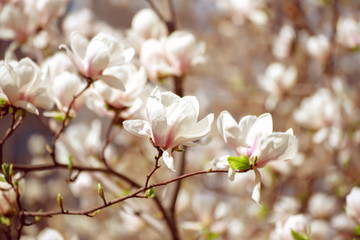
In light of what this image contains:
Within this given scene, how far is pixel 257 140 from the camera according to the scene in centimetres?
54

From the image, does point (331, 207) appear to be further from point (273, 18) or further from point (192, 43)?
point (192, 43)

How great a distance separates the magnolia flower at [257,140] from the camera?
1.68ft

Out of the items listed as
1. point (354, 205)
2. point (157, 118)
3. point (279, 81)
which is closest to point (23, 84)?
point (157, 118)

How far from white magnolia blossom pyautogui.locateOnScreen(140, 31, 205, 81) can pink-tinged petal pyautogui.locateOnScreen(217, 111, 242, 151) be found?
14.0 inches

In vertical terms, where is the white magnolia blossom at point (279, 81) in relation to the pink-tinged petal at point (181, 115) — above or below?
below

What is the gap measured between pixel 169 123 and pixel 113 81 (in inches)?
7.1

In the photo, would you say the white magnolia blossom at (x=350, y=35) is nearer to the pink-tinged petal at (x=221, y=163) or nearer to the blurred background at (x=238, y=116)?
the blurred background at (x=238, y=116)

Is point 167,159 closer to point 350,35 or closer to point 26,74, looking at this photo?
point 26,74

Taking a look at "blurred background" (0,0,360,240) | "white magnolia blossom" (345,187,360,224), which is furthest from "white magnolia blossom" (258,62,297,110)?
"white magnolia blossom" (345,187,360,224)

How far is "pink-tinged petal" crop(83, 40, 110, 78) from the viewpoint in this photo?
630mm

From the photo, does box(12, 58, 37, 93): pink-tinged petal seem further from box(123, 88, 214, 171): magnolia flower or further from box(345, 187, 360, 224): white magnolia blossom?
box(345, 187, 360, 224): white magnolia blossom

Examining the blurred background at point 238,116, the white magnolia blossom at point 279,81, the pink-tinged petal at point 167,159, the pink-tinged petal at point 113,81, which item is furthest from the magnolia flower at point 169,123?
the white magnolia blossom at point 279,81

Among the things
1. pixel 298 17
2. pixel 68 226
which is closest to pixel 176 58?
pixel 298 17

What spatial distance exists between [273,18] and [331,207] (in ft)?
3.27
